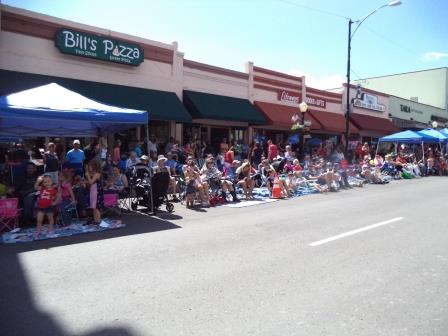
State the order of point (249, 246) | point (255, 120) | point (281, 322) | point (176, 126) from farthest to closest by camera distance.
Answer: point (255, 120) → point (176, 126) → point (249, 246) → point (281, 322)

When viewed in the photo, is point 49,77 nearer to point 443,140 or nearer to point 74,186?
point 74,186

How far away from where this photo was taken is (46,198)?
7.70m

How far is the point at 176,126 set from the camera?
18.7m

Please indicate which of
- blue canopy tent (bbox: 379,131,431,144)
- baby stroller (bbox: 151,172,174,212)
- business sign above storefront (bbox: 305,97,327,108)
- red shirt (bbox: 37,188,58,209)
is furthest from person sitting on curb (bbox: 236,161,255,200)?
blue canopy tent (bbox: 379,131,431,144)

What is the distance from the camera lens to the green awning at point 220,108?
18.2 metres

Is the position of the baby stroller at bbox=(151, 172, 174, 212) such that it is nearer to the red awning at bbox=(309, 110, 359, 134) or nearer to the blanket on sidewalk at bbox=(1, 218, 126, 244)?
the blanket on sidewalk at bbox=(1, 218, 126, 244)

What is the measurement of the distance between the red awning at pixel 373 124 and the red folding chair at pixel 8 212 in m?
26.1

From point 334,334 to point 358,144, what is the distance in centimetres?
2508

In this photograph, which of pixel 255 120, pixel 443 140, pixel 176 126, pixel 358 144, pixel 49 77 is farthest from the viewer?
pixel 358 144

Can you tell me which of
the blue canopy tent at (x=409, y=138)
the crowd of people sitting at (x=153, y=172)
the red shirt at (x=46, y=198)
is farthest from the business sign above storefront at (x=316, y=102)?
the red shirt at (x=46, y=198)

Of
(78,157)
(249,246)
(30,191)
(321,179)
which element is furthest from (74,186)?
(321,179)

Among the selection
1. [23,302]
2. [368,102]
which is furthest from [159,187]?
[368,102]

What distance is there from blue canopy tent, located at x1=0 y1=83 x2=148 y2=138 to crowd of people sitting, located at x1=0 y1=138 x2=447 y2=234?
0.83 metres

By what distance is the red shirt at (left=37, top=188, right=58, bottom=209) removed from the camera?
7.68m
